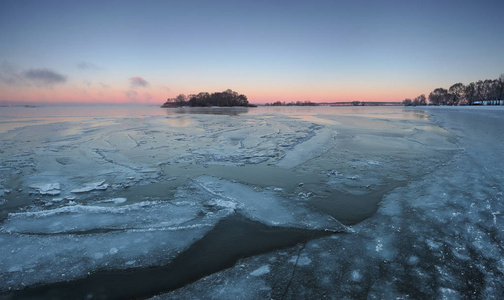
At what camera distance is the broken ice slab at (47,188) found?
181 inches

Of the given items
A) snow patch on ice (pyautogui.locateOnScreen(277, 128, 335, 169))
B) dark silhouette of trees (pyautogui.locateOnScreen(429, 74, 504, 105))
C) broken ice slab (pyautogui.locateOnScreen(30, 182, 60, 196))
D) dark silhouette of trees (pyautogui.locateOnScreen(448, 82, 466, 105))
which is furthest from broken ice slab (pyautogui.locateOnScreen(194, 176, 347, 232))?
dark silhouette of trees (pyautogui.locateOnScreen(448, 82, 466, 105))

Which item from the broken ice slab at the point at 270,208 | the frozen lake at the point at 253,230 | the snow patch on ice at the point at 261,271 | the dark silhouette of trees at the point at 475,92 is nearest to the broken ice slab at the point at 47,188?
the frozen lake at the point at 253,230

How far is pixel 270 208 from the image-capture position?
390 centimetres

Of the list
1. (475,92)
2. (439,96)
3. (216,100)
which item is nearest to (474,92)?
(475,92)

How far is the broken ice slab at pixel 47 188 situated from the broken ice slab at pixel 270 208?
105 inches

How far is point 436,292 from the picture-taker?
2127 mm

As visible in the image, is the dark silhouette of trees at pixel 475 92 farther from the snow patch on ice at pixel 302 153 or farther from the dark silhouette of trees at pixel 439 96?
the snow patch on ice at pixel 302 153

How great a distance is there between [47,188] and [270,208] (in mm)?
4338

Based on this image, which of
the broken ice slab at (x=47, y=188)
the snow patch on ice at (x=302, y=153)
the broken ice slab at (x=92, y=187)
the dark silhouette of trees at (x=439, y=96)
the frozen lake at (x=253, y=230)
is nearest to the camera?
the frozen lake at (x=253, y=230)

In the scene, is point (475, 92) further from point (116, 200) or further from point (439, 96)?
point (116, 200)

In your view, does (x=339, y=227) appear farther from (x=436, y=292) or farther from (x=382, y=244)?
(x=436, y=292)

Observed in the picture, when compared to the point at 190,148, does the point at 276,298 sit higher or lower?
lower

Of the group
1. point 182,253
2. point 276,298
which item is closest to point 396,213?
point 276,298

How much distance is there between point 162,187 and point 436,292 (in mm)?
4400
